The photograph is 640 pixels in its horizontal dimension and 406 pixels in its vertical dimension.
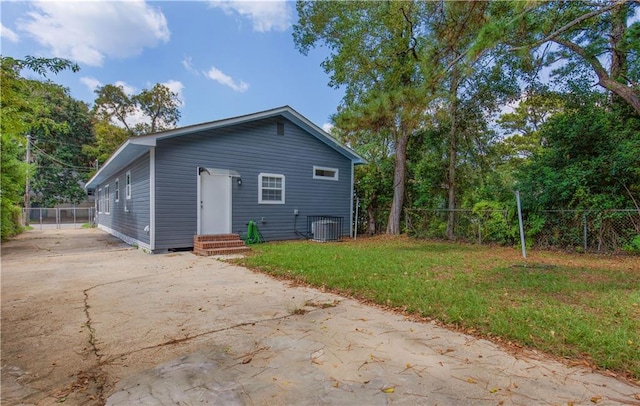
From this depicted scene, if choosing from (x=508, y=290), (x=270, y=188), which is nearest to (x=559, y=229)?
(x=508, y=290)

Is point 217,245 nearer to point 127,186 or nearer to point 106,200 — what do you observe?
point 127,186

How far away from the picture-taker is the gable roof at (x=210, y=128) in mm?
8048

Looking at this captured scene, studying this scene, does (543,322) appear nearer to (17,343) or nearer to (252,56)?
(17,343)

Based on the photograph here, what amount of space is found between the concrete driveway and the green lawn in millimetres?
337

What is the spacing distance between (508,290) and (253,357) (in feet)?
12.3

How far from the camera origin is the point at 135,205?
10.1 metres

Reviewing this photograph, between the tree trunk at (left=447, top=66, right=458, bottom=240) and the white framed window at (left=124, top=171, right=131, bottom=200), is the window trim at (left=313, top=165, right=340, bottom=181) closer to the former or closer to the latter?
the tree trunk at (left=447, top=66, right=458, bottom=240)

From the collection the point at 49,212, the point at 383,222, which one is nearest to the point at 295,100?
the point at 383,222

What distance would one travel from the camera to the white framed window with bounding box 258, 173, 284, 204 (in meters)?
10.2

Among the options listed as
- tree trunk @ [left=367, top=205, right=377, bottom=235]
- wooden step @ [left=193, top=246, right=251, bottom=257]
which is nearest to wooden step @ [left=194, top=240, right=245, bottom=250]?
wooden step @ [left=193, top=246, right=251, bottom=257]

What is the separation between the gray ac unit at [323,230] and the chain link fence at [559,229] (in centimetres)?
391

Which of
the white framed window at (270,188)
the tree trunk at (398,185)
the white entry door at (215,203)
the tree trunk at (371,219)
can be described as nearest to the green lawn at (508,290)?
the white entry door at (215,203)

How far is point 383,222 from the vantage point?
Result: 1328cm

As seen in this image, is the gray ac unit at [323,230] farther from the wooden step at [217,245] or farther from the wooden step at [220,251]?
the wooden step at [220,251]
